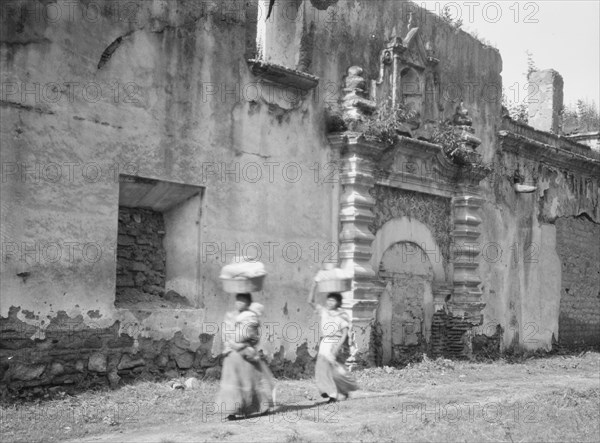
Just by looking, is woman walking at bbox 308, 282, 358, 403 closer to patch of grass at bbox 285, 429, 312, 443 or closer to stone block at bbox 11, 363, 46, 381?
patch of grass at bbox 285, 429, 312, 443

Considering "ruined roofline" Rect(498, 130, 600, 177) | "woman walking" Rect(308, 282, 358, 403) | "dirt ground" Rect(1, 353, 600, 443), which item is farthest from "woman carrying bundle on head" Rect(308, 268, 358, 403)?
"ruined roofline" Rect(498, 130, 600, 177)

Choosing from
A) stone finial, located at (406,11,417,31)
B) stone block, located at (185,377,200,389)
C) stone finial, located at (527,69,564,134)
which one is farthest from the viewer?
stone finial, located at (527,69,564,134)

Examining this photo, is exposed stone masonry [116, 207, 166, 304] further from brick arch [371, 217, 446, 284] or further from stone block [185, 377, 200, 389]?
brick arch [371, 217, 446, 284]

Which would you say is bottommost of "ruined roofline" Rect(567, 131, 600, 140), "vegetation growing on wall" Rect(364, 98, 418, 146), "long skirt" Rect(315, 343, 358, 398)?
"long skirt" Rect(315, 343, 358, 398)

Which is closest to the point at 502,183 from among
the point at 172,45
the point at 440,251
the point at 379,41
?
the point at 440,251

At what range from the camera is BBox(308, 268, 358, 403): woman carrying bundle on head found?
8.71 metres

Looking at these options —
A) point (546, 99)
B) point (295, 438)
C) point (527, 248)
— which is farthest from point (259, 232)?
point (546, 99)

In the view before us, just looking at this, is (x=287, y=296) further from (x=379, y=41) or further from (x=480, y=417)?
(x=379, y=41)

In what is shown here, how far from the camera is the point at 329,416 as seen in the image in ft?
26.1

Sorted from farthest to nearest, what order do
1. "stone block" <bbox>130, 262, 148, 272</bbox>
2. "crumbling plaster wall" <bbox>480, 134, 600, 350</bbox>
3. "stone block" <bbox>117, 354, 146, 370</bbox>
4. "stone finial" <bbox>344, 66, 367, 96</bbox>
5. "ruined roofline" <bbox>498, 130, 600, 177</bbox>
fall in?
1. "ruined roofline" <bbox>498, 130, 600, 177</bbox>
2. "crumbling plaster wall" <bbox>480, 134, 600, 350</bbox>
3. "stone finial" <bbox>344, 66, 367, 96</bbox>
4. "stone block" <bbox>130, 262, 148, 272</bbox>
5. "stone block" <bbox>117, 354, 146, 370</bbox>

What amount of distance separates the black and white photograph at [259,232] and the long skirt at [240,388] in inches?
0.9

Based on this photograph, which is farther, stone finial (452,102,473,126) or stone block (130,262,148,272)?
stone finial (452,102,473,126)

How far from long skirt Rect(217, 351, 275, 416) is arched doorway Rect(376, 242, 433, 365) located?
507 centimetres

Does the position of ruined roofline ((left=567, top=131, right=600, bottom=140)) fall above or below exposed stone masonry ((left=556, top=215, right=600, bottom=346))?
above
